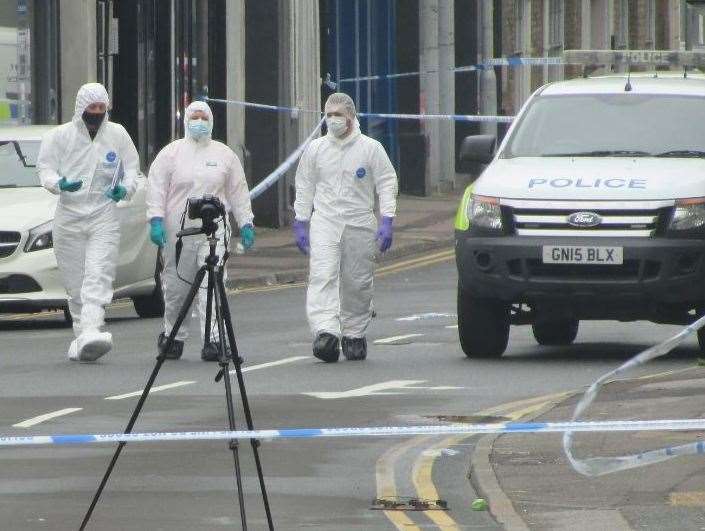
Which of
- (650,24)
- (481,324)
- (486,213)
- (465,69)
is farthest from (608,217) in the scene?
(650,24)

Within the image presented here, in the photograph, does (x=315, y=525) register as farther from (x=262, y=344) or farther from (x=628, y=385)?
(x=262, y=344)

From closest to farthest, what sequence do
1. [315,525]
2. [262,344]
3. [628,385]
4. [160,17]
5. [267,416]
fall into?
[315,525] < [267,416] < [628,385] < [262,344] < [160,17]

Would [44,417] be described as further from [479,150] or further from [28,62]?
[28,62]

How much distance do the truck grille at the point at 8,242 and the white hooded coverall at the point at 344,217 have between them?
309 cm

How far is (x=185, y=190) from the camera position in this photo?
14906mm

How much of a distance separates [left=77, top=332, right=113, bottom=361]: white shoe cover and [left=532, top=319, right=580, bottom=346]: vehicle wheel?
3.12 meters

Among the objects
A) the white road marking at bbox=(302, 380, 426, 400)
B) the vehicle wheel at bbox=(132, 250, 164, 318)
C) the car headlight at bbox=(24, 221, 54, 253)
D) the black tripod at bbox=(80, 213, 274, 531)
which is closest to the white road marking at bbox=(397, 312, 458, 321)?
the vehicle wheel at bbox=(132, 250, 164, 318)

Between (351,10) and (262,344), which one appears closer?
(262,344)

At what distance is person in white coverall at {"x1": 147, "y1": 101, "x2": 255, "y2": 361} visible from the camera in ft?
48.5

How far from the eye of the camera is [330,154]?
14852 mm

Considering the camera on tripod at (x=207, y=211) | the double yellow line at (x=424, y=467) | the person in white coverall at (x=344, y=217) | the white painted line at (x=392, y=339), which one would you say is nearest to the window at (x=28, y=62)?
the white painted line at (x=392, y=339)

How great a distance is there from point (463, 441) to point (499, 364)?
11.4 ft

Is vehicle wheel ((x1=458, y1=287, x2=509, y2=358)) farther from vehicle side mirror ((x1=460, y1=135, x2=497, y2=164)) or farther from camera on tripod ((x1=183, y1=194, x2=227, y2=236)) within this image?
camera on tripod ((x1=183, y1=194, x2=227, y2=236))

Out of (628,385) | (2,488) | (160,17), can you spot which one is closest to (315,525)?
(2,488)
